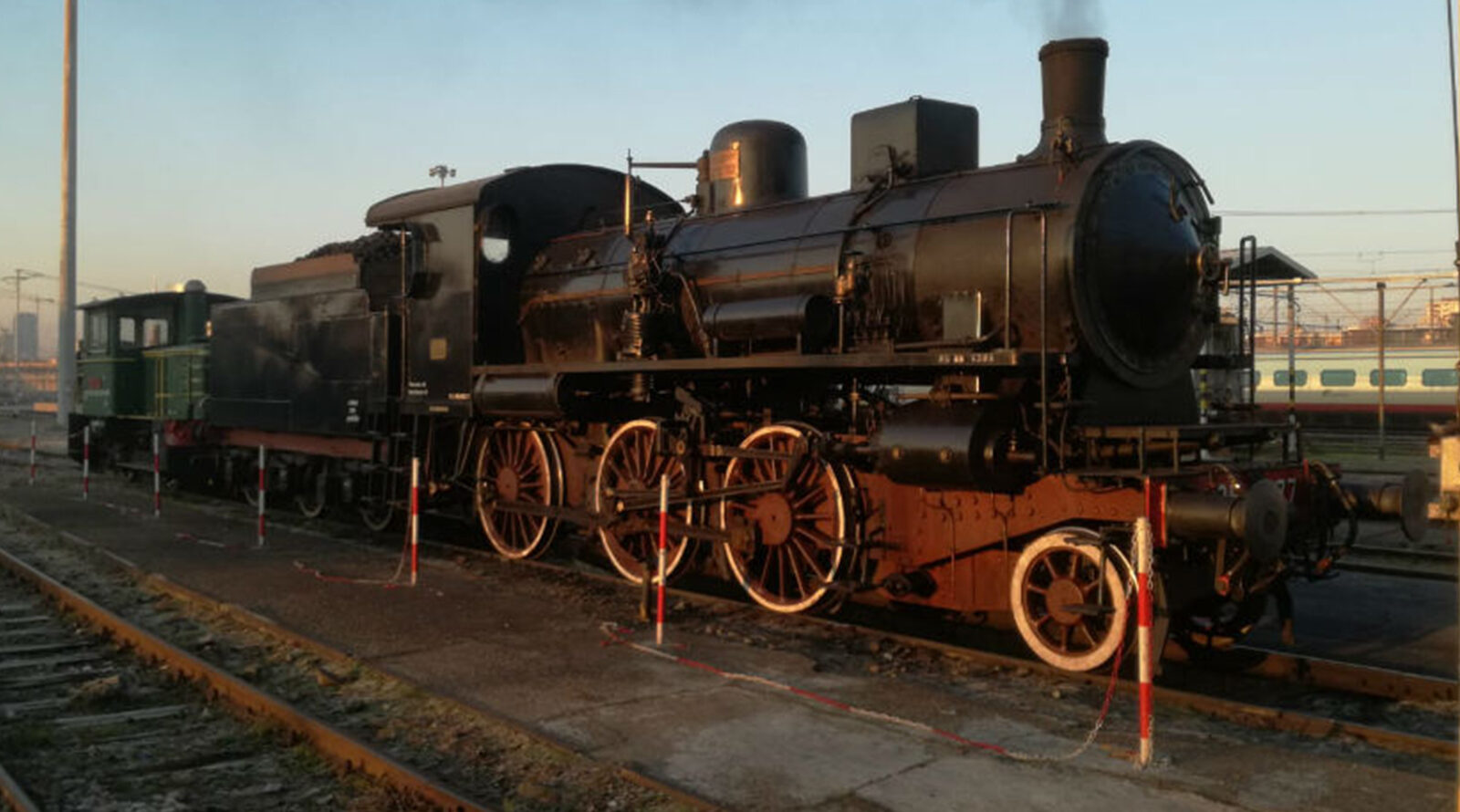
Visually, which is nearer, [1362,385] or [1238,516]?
[1238,516]

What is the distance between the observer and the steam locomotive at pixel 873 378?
646 centimetres

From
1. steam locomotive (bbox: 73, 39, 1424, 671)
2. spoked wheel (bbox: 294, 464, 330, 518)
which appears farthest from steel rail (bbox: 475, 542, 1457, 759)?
spoked wheel (bbox: 294, 464, 330, 518)

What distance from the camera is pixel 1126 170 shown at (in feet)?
22.4

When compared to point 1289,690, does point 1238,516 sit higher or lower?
higher

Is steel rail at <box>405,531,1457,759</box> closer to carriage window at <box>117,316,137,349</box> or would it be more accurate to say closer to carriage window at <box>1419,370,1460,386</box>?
carriage window at <box>117,316,137,349</box>

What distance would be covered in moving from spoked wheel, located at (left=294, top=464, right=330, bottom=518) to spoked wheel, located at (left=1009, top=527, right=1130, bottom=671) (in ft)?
31.4

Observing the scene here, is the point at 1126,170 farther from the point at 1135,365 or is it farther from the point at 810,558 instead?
the point at 810,558

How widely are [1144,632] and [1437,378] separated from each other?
30.6 metres

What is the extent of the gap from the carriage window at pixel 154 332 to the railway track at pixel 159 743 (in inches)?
529

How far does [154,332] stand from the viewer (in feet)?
64.5

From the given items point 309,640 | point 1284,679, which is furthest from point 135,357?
point 1284,679

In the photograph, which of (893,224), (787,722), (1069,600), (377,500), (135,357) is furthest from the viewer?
(135,357)

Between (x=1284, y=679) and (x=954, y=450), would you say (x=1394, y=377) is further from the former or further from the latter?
(x=954, y=450)

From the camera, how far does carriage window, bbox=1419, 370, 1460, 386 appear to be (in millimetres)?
29359
